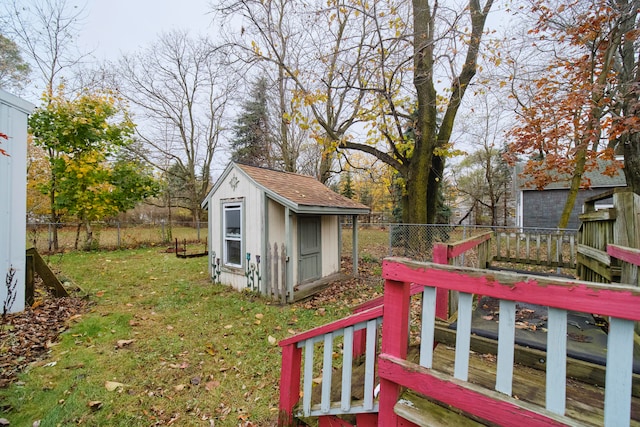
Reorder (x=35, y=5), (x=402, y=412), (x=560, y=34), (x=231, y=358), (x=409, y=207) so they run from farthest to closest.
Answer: (x=35, y=5) → (x=409, y=207) → (x=560, y=34) → (x=231, y=358) → (x=402, y=412)

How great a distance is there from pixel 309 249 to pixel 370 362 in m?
5.03

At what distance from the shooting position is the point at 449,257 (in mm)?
2342

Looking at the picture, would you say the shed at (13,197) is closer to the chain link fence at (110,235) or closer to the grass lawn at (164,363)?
the grass lawn at (164,363)

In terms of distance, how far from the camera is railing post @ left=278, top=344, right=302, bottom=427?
224cm

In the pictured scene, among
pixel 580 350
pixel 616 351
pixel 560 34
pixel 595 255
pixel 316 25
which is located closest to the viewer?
pixel 616 351

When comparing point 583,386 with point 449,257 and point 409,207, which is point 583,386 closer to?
point 449,257

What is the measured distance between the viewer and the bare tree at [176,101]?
48.9 ft

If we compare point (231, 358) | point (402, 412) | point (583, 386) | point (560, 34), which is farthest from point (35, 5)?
point (560, 34)

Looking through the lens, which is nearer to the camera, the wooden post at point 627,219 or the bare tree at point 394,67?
the wooden post at point 627,219

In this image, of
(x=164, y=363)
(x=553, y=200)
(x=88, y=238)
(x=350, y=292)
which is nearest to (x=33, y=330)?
(x=164, y=363)

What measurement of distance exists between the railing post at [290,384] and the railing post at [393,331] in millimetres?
919

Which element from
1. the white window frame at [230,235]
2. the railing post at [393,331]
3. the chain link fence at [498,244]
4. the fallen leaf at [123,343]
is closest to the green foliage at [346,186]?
the chain link fence at [498,244]

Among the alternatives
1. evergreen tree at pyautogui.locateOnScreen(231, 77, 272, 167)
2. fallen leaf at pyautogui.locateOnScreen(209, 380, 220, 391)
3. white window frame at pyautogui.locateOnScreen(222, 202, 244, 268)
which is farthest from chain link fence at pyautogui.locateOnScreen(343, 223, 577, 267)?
evergreen tree at pyautogui.locateOnScreen(231, 77, 272, 167)

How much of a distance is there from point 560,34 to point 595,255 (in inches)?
341
